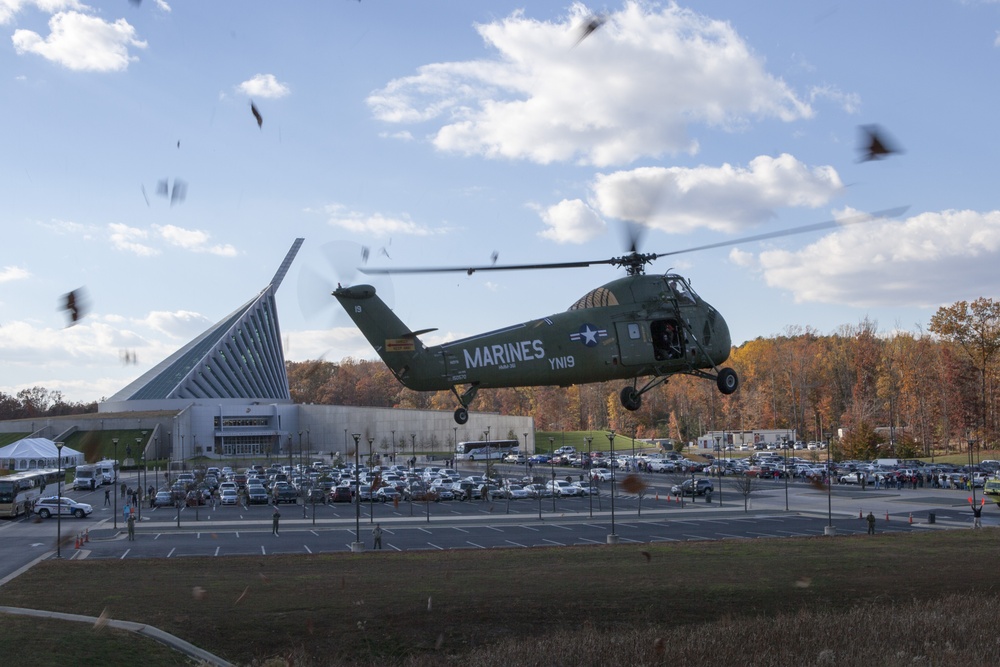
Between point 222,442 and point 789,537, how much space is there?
347 ft

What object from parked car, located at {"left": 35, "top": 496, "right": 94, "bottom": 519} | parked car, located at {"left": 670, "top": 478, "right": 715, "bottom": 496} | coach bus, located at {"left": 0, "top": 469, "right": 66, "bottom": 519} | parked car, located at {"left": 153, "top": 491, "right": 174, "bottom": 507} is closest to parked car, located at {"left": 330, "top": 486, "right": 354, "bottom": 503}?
parked car, located at {"left": 153, "top": 491, "right": 174, "bottom": 507}

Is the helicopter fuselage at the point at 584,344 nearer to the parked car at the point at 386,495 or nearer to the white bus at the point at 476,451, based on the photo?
the parked car at the point at 386,495

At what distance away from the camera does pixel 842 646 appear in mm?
21766

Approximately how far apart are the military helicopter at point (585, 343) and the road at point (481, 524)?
2564 centimetres

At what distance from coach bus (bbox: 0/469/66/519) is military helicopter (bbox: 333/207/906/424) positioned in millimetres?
54124

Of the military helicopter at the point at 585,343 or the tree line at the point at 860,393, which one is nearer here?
the military helicopter at the point at 585,343

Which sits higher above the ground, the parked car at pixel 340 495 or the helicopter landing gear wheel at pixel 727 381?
the helicopter landing gear wheel at pixel 727 381

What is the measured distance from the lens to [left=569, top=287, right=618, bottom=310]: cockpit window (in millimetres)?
20875

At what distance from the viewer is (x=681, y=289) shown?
21453 millimetres

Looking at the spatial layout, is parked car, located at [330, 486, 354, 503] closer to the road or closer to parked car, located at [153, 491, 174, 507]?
the road

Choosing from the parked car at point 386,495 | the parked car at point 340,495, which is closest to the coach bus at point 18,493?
the parked car at point 340,495

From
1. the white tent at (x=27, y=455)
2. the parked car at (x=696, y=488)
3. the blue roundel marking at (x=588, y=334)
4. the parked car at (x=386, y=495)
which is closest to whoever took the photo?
the blue roundel marking at (x=588, y=334)

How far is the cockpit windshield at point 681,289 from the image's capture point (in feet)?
69.6

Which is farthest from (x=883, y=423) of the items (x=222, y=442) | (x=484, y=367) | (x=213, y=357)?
(x=484, y=367)
